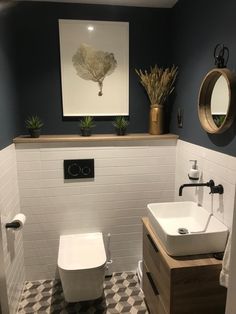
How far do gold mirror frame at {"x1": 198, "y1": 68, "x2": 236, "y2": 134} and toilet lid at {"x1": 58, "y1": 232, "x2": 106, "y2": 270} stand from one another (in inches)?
46.5

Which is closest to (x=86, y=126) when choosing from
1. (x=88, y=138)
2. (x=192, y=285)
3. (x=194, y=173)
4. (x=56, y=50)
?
(x=88, y=138)

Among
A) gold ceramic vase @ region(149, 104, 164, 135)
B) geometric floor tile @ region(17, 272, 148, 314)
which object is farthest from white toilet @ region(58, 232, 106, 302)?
gold ceramic vase @ region(149, 104, 164, 135)

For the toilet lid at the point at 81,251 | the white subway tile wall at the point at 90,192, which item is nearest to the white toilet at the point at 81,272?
the toilet lid at the point at 81,251

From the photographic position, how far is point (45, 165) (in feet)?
6.93

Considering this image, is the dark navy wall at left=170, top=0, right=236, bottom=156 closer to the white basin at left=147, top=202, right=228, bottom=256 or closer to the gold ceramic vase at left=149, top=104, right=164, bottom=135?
the gold ceramic vase at left=149, top=104, right=164, bottom=135

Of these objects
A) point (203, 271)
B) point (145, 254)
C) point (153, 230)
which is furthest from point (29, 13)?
point (203, 271)

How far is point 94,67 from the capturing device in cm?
219

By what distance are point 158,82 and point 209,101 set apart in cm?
64

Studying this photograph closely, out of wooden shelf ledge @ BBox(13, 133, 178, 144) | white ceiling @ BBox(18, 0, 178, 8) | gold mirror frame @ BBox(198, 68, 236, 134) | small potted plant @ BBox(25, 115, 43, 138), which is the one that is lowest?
wooden shelf ledge @ BBox(13, 133, 178, 144)

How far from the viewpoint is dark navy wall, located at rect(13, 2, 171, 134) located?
209cm

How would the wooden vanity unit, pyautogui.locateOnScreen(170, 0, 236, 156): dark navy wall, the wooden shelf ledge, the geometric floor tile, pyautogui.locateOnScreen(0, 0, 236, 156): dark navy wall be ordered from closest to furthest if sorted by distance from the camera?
1. the wooden vanity unit
2. pyautogui.locateOnScreen(170, 0, 236, 156): dark navy wall
3. pyautogui.locateOnScreen(0, 0, 236, 156): dark navy wall
4. the geometric floor tile
5. the wooden shelf ledge

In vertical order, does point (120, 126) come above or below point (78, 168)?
above

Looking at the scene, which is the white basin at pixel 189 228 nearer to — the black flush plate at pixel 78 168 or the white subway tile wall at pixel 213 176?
the white subway tile wall at pixel 213 176

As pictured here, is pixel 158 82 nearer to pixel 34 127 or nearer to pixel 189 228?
pixel 34 127
